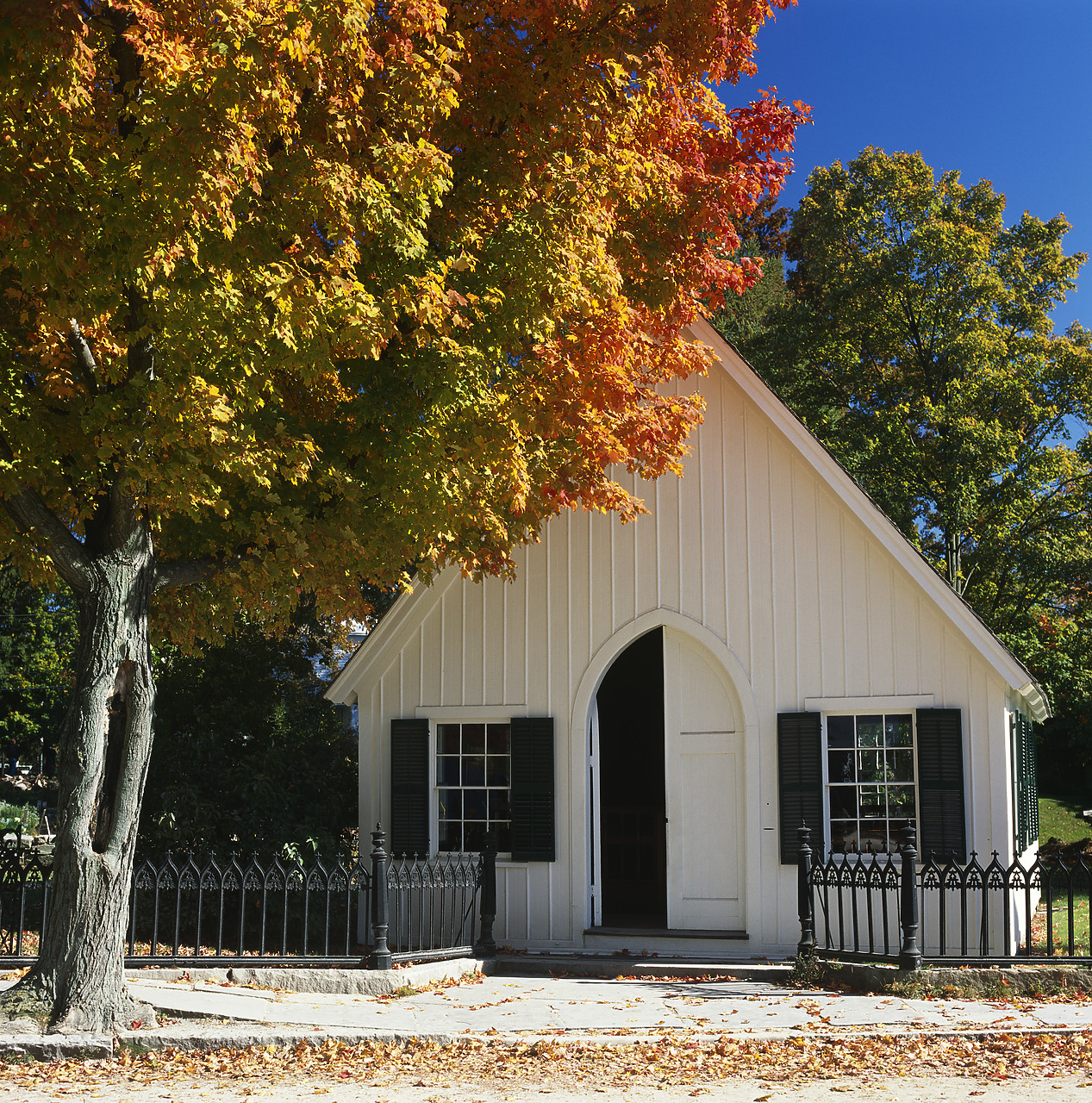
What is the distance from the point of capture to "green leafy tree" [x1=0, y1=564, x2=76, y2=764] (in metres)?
36.9

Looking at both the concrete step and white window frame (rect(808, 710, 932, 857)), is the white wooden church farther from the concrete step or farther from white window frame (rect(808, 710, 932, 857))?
the concrete step

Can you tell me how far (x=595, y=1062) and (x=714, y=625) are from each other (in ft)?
20.4

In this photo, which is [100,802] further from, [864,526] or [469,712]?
[864,526]

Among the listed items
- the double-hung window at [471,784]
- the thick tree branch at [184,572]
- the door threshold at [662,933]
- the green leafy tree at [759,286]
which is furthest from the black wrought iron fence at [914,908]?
the green leafy tree at [759,286]

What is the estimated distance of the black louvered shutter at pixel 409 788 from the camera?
1352cm

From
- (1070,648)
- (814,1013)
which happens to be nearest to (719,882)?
(814,1013)

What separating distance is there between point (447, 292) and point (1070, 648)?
1702 centimetres

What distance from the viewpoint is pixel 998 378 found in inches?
837

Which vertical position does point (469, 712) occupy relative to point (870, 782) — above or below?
above

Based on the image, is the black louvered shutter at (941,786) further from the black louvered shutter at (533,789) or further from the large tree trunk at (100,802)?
the large tree trunk at (100,802)

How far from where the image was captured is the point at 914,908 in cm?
1017

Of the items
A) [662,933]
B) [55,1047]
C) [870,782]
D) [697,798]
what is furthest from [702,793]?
[55,1047]

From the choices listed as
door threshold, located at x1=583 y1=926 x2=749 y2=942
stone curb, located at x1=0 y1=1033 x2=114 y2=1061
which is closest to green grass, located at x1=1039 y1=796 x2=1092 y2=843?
door threshold, located at x1=583 y1=926 x2=749 y2=942

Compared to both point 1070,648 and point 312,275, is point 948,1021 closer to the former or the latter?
point 312,275
